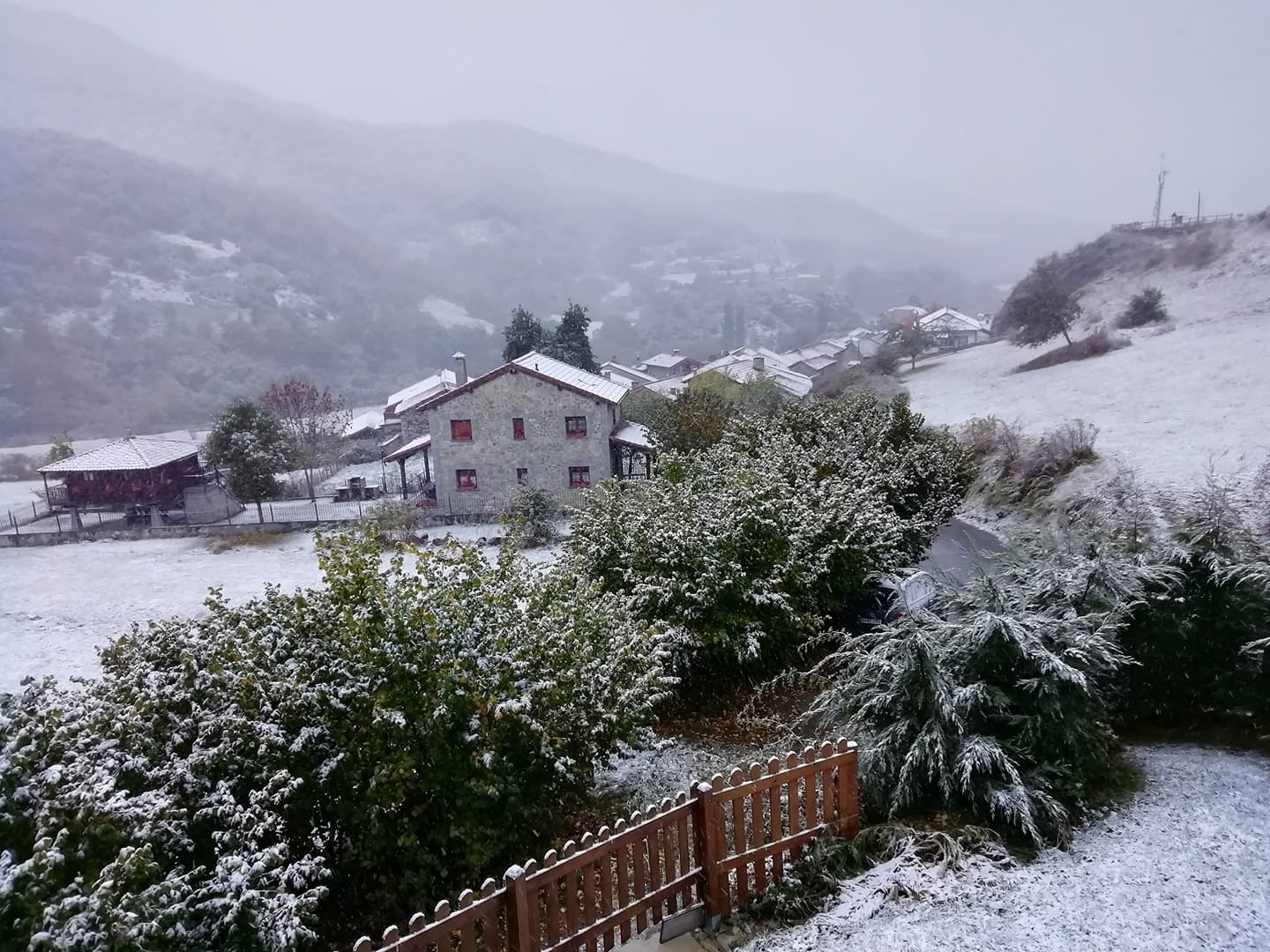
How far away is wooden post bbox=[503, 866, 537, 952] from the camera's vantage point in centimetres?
587

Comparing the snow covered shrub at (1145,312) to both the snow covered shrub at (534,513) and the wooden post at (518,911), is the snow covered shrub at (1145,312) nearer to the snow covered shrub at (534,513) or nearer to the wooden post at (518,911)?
the snow covered shrub at (534,513)

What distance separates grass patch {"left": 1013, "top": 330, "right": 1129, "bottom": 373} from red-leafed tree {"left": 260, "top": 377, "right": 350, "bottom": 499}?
160 ft

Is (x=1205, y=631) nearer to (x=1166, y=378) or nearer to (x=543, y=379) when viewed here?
(x=543, y=379)

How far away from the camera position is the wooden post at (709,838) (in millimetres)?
7004

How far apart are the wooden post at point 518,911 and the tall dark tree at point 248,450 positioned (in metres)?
37.2

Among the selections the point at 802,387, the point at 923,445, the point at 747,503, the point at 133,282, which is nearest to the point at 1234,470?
the point at 923,445

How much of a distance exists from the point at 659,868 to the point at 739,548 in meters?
7.03

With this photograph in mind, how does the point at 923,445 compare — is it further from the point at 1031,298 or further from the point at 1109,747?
the point at 1031,298

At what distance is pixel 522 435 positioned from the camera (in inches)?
1464

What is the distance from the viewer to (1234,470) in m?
23.8

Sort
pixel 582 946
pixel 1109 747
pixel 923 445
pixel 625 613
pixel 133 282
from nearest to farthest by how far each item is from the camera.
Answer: pixel 582 946 → pixel 1109 747 → pixel 625 613 → pixel 923 445 → pixel 133 282

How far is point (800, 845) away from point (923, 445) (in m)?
16.2

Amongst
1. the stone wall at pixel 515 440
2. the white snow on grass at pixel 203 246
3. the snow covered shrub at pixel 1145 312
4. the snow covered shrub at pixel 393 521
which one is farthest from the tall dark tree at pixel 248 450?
the white snow on grass at pixel 203 246

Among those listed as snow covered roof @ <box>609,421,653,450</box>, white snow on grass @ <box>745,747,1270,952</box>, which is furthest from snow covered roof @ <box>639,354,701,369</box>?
white snow on grass @ <box>745,747,1270,952</box>
